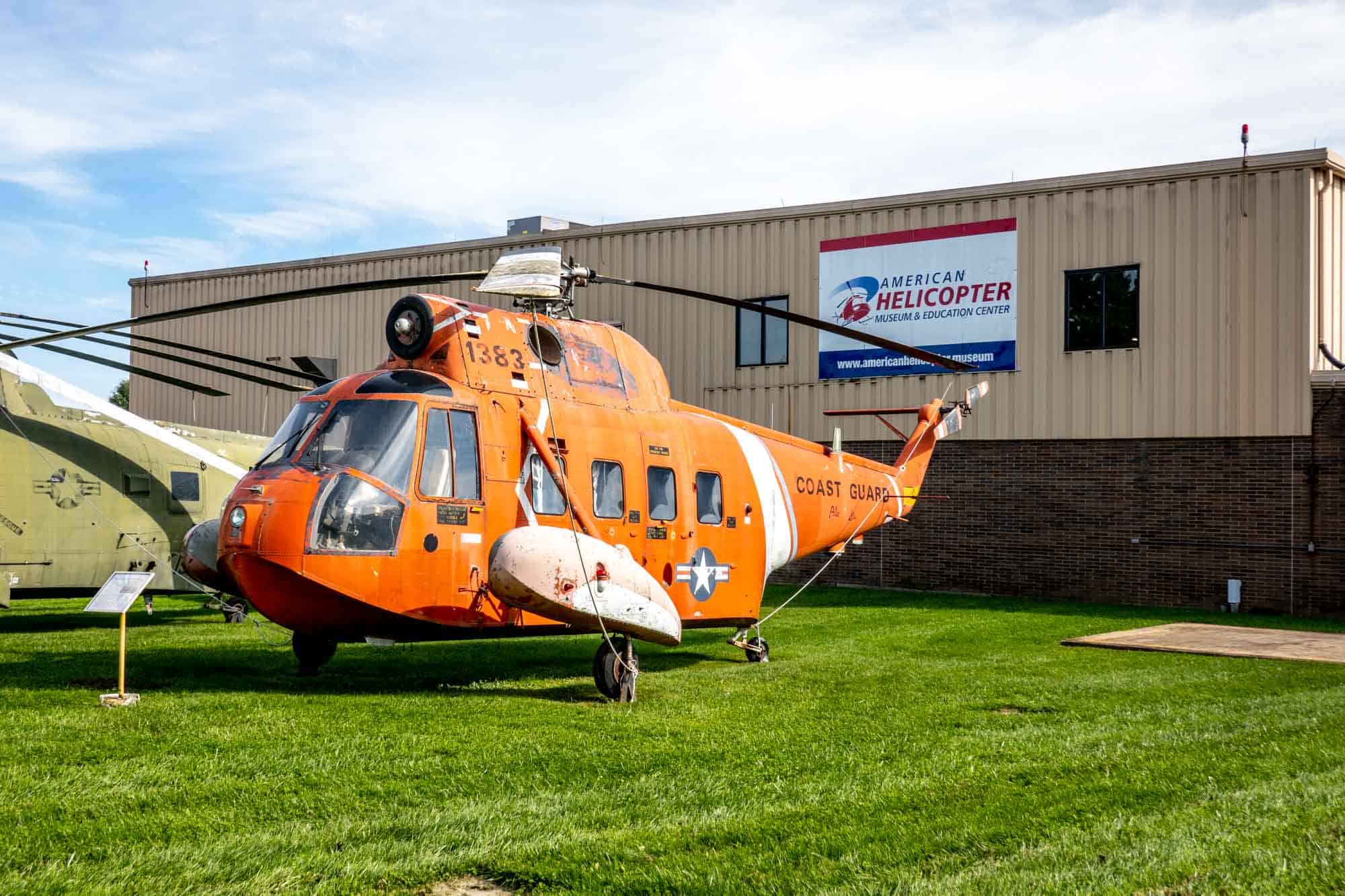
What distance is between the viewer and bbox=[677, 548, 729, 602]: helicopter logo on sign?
13258 millimetres

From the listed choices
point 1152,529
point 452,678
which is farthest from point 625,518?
point 1152,529

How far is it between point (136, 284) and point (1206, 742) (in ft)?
107

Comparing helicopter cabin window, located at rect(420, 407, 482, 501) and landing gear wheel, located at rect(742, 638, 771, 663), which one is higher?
helicopter cabin window, located at rect(420, 407, 482, 501)

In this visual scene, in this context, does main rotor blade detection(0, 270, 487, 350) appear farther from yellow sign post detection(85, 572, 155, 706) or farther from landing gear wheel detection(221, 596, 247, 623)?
landing gear wheel detection(221, 596, 247, 623)

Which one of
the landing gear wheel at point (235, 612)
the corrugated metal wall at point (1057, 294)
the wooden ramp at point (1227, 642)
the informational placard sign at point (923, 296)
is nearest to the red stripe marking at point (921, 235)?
Answer: the informational placard sign at point (923, 296)

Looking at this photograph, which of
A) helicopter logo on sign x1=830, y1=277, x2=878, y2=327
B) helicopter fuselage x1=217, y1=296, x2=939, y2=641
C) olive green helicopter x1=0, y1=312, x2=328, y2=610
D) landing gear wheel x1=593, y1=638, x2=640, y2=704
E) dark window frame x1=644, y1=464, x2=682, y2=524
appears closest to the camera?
helicopter fuselage x1=217, y1=296, x2=939, y2=641

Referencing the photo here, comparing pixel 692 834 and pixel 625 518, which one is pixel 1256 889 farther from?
pixel 625 518

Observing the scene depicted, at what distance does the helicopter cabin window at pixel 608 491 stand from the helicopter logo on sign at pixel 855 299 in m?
14.1

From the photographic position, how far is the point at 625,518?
494 inches

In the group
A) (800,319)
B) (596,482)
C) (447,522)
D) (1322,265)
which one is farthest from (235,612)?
(1322,265)

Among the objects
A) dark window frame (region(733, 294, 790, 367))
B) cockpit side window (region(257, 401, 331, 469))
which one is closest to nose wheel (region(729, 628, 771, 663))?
cockpit side window (region(257, 401, 331, 469))

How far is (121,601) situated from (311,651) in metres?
2.39

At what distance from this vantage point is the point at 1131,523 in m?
23.1

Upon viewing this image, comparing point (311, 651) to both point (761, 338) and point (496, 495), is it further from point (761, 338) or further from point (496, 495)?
point (761, 338)
